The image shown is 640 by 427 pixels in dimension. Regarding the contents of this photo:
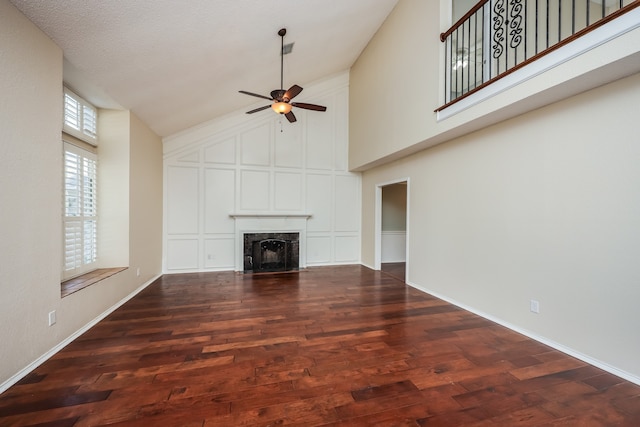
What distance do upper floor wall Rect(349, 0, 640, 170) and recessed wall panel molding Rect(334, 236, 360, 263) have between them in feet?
5.91

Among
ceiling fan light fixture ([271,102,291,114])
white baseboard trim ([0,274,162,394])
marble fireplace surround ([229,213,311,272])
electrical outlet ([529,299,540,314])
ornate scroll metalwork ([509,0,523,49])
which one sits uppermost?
ornate scroll metalwork ([509,0,523,49])

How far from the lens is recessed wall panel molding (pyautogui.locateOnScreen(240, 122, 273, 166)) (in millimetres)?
5910

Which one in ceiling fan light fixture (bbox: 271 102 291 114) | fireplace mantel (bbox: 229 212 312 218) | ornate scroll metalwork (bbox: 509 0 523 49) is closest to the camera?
ornate scroll metalwork (bbox: 509 0 523 49)

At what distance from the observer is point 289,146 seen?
618 centimetres

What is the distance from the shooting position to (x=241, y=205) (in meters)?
5.90

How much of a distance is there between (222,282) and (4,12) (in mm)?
4067

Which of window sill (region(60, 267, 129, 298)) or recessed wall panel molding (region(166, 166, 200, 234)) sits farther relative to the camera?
recessed wall panel molding (region(166, 166, 200, 234))

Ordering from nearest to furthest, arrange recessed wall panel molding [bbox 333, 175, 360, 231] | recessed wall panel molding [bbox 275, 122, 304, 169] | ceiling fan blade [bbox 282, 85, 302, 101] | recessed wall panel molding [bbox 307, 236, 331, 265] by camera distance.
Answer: ceiling fan blade [bbox 282, 85, 302, 101] → recessed wall panel molding [bbox 275, 122, 304, 169] → recessed wall panel molding [bbox 307, 236, 331, 265] → recessed wall panel molding [bbox 333, 175, 360, 231]

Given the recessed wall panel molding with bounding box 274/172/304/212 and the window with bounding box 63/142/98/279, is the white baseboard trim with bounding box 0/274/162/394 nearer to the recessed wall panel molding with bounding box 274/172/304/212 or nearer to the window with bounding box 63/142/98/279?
the window with bounding box 63/142/98/279

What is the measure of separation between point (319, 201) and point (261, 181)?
1.47 meters

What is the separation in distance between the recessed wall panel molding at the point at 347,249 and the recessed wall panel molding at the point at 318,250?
0.23 meters

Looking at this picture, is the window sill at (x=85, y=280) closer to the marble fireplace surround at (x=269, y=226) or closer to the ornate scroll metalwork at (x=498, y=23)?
the marble fireplace surround at (x=269, y=226)

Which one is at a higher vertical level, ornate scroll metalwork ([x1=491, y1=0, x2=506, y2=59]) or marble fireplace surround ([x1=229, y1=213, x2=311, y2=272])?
ornate scroll metalwork ([x1=491, y1=0, x2=506, y2=59])

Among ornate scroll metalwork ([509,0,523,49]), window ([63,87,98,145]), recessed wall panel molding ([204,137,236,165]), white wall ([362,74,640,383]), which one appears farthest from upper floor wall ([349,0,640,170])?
window ([63,87,98,145])
